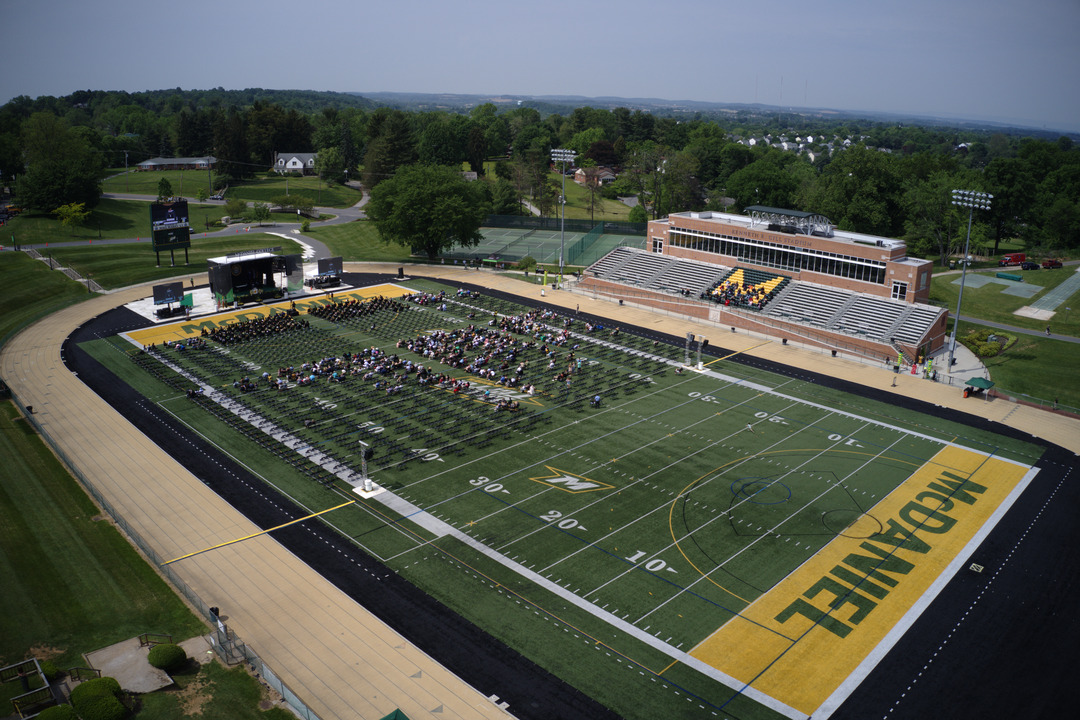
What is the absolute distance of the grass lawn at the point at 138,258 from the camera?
242ft

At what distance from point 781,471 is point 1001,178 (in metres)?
87.2

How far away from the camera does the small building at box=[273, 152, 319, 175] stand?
15488 centimetres

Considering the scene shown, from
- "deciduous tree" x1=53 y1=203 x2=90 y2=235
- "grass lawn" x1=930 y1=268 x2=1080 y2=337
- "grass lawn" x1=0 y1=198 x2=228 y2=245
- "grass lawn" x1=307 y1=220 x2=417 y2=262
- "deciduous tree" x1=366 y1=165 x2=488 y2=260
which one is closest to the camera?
"grass lawn" x1=930 y1=268 x2=1080 y2=337

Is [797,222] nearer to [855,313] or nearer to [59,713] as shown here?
[855,313]

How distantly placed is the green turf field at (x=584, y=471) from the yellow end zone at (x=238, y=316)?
50.2 inches

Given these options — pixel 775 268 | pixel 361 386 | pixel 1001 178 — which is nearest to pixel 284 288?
pixel 361 386

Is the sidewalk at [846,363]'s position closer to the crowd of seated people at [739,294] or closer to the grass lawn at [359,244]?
the crowd of seated people at [739,294]

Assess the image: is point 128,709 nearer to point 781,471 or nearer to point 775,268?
point 781,471

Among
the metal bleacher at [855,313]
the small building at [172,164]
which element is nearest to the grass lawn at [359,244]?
the metal bleacher at [855,313]

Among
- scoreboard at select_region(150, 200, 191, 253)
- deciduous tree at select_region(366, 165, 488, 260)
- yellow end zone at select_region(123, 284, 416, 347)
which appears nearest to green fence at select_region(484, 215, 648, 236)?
deciduous tree at select_region(366, 165, 488, 260)

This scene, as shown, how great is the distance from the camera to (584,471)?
3659 centimetres

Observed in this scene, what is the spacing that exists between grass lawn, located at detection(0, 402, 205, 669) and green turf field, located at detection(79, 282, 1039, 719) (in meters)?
7.36

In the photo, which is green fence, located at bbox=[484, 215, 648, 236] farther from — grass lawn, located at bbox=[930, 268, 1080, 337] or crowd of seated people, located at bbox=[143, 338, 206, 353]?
crowd of seated people, located at bbox=[143, 338, 206, 353]

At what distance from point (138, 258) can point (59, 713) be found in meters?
72.0
